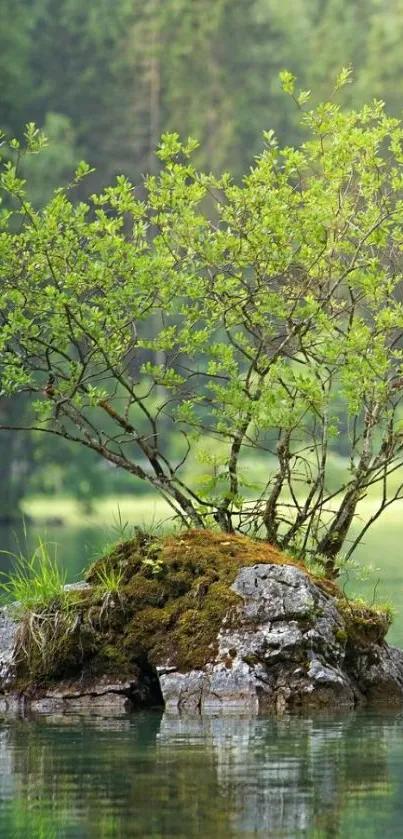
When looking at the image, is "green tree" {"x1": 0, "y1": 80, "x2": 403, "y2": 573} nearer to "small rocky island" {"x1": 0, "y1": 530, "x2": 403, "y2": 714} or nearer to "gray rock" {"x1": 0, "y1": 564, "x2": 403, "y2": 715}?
"small rocky island" {"x1": 0, "y1": 530, "x2": 403, "y2": 714}

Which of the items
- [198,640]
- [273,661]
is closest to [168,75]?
[198,640]

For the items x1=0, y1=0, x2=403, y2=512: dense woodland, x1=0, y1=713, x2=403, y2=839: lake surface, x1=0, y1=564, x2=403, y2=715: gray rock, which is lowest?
x1=0, y1=713, x2=403, y2=839: lake surface

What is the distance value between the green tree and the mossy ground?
0.96 meters

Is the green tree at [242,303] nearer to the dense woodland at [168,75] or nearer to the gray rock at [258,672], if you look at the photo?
the gray rock at [258,672]

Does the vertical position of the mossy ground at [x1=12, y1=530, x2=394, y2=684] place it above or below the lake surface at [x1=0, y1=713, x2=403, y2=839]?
above

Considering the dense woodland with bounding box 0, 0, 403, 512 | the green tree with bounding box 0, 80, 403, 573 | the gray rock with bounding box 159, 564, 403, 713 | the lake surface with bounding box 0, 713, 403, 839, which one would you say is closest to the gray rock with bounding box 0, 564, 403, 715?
the gray rock with bounding box 159, 564, 403, 713

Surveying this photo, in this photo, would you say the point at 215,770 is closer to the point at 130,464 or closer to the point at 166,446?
the point at 130,464

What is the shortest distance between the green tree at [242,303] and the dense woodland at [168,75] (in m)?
44.8

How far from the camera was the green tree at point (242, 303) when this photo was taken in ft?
43.3

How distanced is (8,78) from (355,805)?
48388mm

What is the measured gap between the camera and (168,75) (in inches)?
2825

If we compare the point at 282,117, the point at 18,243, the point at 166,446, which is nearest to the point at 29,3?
the point at 282,117

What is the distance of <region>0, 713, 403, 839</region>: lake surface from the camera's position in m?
8.19

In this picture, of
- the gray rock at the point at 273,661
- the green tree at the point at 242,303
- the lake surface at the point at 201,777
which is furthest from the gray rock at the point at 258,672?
the green tree at the point at 242,303
